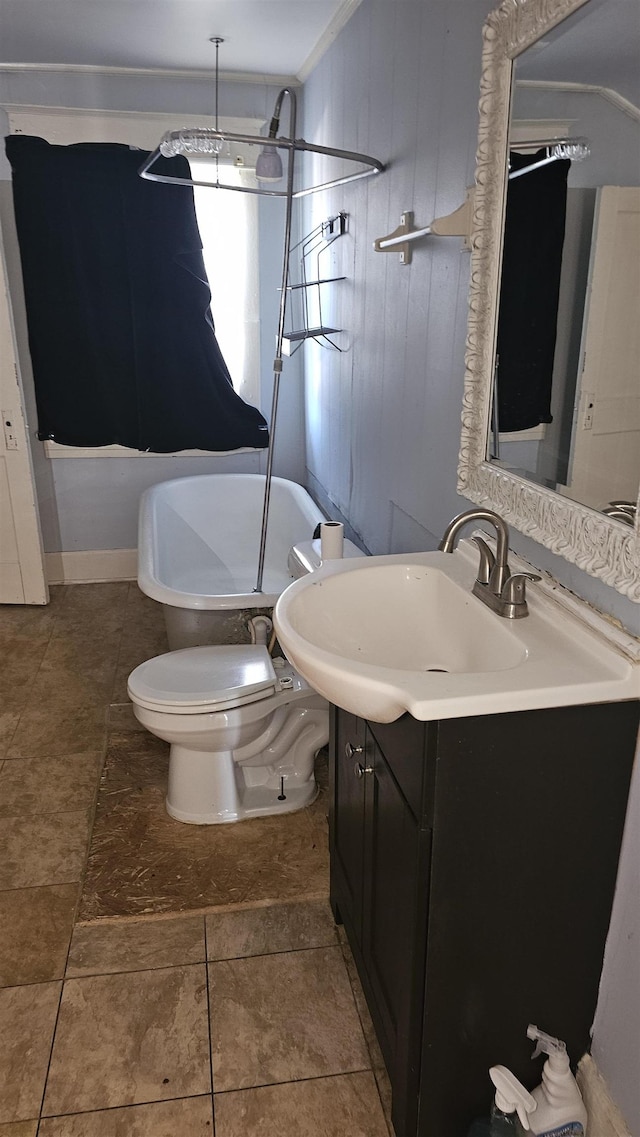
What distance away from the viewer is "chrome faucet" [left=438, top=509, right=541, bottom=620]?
1339 mm

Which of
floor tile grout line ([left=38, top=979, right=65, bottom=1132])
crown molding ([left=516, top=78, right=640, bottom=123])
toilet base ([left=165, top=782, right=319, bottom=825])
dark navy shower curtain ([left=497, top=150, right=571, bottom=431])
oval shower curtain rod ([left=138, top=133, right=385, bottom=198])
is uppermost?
oval shower curtain rod ([left=138, top=133, right=385, bottom=198])

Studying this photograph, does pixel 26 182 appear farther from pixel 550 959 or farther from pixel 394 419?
pixel 550 959

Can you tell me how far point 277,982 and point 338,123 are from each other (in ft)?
9.01

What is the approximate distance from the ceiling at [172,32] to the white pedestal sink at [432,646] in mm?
2039

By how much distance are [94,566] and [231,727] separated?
2285 millimetres

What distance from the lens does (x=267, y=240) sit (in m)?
3.85

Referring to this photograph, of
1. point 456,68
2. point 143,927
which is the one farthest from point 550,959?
point 456,68

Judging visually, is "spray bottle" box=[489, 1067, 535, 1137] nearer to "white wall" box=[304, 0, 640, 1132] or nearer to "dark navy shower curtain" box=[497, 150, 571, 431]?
"white wall" box=[304, 0, 640, 1132]

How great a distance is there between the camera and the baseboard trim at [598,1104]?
1315mm

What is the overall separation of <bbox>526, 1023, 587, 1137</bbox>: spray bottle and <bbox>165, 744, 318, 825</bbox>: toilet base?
44.3 inches

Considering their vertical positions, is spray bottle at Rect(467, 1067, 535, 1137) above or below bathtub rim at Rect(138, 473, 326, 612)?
below

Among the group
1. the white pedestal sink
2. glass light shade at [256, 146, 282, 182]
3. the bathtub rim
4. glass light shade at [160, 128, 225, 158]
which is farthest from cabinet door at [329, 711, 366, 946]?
glass light shade at [256, 146, 282, 182]

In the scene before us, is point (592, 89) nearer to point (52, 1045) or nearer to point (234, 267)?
point (52, 1045)

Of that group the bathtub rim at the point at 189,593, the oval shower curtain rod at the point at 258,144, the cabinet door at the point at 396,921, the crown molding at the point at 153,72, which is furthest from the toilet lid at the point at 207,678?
the crown molding at the point at 153,72
